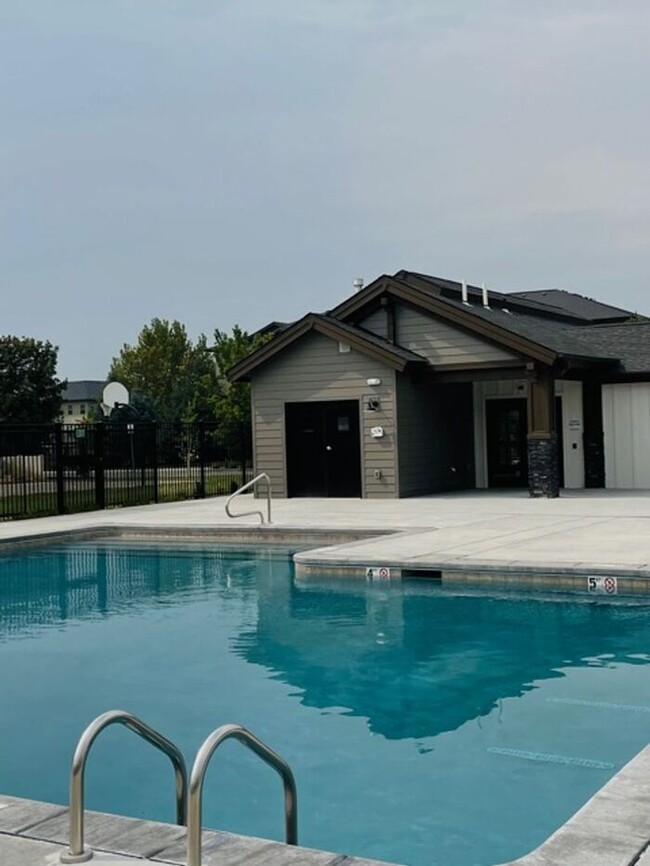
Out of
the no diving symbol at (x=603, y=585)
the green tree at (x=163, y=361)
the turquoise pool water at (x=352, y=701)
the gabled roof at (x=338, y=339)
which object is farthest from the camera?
the green tree at (x=163, y=361)

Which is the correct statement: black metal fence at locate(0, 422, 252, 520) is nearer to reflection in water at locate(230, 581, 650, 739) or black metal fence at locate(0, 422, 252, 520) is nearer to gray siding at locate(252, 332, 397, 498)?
gray siding at locate(252, 332, 397, 498)

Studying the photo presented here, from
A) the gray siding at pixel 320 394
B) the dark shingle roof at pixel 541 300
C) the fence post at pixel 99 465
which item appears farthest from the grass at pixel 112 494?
the dark shingle roof at pixel 541 300

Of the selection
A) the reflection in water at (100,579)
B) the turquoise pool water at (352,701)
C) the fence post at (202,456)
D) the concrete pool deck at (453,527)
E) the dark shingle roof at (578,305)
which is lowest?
the turquoise pool water at (352,701)

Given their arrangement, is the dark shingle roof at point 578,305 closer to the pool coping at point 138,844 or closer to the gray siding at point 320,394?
the gray siding at point 320,394

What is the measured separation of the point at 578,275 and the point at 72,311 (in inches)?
903

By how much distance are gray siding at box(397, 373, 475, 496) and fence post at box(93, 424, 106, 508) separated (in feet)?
20.5

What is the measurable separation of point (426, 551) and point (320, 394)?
1050 centimetres

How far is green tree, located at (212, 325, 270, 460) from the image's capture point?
30.4m

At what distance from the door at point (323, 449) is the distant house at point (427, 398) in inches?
1.0

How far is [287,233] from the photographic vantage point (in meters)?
26.9

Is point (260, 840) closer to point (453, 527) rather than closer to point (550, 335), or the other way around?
point (453, 527)

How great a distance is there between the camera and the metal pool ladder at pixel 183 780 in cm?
354

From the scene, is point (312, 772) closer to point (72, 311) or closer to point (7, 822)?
point (7, 822)

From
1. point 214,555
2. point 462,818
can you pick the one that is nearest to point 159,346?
point 214,555
